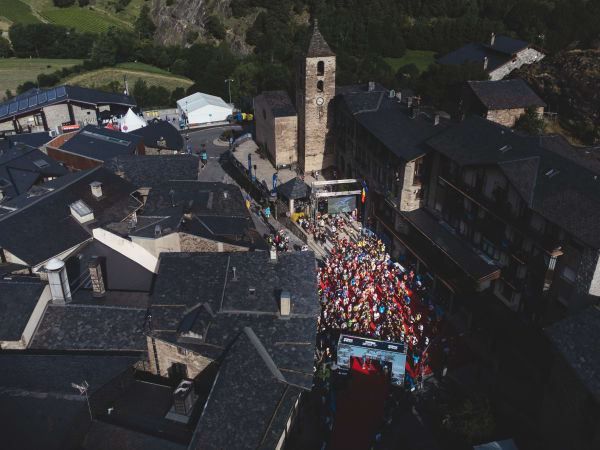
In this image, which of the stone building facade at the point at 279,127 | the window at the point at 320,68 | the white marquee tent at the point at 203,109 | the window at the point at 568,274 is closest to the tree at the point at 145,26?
the white marquee tent at the point at 203,109

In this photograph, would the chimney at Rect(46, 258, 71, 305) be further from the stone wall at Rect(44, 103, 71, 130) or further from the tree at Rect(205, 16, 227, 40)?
the tree at Rect(205, 16, 227, 40)

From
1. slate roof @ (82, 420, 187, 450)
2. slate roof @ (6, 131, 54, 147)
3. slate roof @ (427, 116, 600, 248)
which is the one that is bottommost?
slate roof @ (6, 131, 54, 147)

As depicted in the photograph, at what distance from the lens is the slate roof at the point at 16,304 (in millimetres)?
21984

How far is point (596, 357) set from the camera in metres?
19.3

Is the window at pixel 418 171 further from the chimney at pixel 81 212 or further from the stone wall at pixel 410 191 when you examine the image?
the chimney at pixel 81 212

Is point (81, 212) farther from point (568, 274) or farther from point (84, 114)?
point (84, 114)

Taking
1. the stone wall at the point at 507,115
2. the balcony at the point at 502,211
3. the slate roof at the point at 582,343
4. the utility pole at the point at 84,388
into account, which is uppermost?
the balcony at the point at 502,211

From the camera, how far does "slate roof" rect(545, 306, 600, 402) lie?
748 inches

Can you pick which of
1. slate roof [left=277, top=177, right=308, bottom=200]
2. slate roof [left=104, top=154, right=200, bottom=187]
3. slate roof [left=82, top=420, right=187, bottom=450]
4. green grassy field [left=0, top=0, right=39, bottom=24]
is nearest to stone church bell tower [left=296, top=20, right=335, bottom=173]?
slate roof [left=277, top=177, right=308, bottom=200]

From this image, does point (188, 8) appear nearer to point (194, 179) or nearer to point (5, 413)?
point (194, 179)

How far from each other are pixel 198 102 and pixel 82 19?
7331cm

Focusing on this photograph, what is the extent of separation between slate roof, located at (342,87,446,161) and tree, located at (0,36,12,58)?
Result: 92.1 m

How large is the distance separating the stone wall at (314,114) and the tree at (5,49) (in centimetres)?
8551

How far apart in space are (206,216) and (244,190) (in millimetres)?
18163
